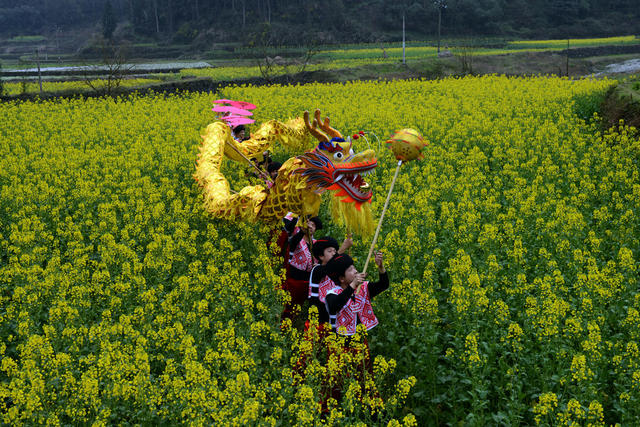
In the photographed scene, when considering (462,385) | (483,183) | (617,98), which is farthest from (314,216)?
(617,98)

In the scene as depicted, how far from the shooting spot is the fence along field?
493cm

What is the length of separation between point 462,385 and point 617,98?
14.4 meters

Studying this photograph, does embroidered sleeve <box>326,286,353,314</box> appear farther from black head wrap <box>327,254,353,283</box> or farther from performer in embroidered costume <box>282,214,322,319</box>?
performer in embroidered costume <box>282,214,322,319</box>

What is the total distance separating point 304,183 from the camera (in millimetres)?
7277

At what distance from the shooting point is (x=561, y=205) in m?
8.80

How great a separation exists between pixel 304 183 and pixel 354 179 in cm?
84

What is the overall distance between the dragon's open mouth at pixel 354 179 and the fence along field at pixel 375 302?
120 centimetres

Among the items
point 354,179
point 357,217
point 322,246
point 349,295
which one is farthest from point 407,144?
point 349,295

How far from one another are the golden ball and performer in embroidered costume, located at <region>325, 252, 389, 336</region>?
159cm

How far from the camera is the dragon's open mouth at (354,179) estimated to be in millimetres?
6539

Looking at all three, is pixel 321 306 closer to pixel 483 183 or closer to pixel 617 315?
pixel 617 315

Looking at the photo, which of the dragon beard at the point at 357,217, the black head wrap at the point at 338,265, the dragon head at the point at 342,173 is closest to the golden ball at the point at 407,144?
the dragon head at the point at 342,173

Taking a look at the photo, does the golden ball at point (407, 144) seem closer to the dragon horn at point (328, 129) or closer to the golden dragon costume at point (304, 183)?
the golden dragon costume at point (304, 183)

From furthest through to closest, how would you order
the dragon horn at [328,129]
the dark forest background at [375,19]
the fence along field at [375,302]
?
1. the dark forest background at [375,19]
2. the dragon horn at [328,129]
3. the fence along field at [375,302]
